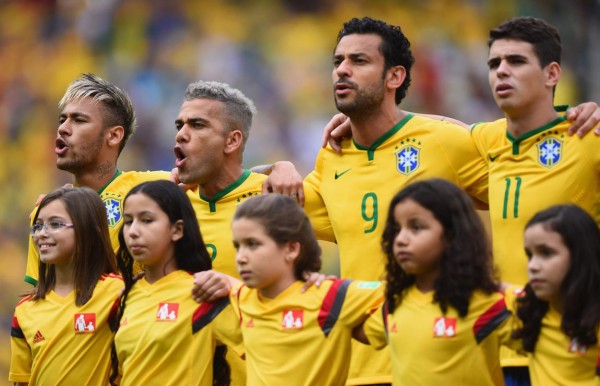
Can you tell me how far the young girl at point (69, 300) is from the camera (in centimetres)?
695

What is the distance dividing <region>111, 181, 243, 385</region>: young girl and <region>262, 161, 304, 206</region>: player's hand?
0.63 m

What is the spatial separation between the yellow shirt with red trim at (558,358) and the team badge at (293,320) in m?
0.99

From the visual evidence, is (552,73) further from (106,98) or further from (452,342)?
(106,98)

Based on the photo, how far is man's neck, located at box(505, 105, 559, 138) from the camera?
656 centimetres

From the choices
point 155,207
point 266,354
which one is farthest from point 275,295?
point 155,207

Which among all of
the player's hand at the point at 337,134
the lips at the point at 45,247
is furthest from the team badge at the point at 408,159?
the lips at the point at 45,247

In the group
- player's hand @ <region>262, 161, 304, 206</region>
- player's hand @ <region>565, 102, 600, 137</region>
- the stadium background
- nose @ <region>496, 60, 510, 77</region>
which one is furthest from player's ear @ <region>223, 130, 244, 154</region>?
the stadium background

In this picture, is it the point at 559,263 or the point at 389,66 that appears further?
the point at 389,66

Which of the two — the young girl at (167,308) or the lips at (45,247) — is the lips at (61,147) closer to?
the lips at (45,247)

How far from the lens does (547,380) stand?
5.63m

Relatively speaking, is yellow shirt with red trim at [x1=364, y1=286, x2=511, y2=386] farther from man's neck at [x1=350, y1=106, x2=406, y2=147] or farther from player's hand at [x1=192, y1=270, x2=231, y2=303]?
man's neck at [x1=350, y1=106, x2=406, y2=147]

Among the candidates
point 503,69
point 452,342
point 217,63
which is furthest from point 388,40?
point 217,63

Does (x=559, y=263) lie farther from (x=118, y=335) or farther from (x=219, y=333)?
(x=118, y=335)

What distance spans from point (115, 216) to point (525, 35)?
8.51 feet
